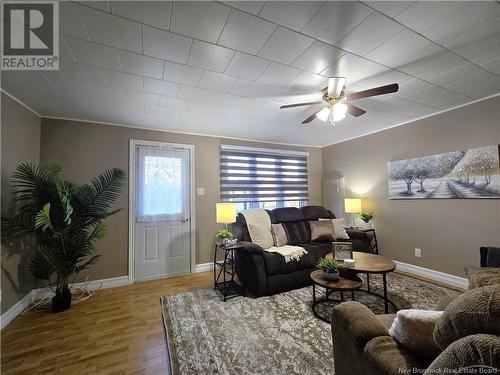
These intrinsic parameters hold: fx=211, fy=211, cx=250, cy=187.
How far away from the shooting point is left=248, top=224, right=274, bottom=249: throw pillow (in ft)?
10.0

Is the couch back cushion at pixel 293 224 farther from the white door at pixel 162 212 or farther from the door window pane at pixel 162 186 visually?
the door window pane at pixel 162 186

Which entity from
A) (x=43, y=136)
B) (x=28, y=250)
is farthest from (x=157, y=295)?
(x=43, y=136)

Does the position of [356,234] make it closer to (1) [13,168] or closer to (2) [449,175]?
(2) [449,175]

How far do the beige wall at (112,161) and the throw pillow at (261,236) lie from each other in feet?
3.48

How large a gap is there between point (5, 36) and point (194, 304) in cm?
288

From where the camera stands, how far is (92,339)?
1938 mm

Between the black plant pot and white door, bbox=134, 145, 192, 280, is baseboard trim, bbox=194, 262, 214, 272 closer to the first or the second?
white door, bbox=134, 145, 192, 280

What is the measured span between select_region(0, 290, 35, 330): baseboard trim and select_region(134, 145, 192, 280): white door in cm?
117

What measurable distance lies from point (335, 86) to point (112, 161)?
10.6 feet

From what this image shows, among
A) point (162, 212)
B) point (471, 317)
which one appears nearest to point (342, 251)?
point (471, 317)

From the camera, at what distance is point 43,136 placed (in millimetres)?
2893

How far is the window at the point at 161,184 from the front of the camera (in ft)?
11.2

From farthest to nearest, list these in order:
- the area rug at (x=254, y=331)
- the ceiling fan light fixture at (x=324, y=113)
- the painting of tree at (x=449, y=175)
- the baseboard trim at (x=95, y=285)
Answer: the baseboard trim at (x=95, y=285) < the painting of tree at (x=449, y=175) < the ceiling fan light fixture at (x=324, y=113) < the area rug at (x=254, y=331)

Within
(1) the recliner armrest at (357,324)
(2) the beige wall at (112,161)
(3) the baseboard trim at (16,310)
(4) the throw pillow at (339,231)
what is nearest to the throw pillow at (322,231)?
(4) the throw pillow at (339,231)
